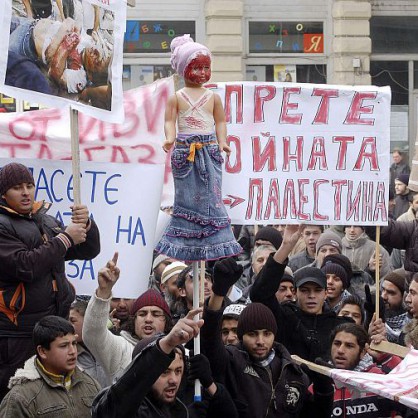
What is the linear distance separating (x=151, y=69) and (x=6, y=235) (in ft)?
45.1

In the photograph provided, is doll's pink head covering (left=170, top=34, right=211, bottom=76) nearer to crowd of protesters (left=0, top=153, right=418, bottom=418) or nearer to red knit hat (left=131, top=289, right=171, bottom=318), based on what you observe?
crowd of protesters (left=0, top=153, right=418, bottom=418)

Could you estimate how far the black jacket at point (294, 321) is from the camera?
8.06 m

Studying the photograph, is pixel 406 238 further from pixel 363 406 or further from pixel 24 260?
pixel 24 260

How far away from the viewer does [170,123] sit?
6.92 meters

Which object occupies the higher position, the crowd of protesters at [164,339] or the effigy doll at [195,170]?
the effigy doll at [195,170]

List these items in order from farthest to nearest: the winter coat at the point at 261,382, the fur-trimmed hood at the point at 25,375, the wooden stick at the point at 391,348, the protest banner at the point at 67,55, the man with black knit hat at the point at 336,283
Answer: the man with black knit hat at the point at 336,283
the wooden stick at the point at 391,348
the winter coat at the point at 261,382
the protest banner at the point at 67,55
the fur-trimmed hood at the point at 25,375

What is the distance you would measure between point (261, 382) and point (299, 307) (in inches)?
55.4

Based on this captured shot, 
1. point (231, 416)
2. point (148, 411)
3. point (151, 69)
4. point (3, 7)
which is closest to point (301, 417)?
point (231, 416)

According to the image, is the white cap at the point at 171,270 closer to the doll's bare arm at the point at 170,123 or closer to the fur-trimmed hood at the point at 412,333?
the fur-trimmed hood at the point at 412,333

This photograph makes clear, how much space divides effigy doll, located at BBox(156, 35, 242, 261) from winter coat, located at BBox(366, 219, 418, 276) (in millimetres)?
2224

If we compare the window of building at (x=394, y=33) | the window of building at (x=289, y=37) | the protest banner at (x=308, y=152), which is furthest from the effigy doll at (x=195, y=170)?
the window of building at (x=394, y=33)

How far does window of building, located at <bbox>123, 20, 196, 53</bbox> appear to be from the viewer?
20672 millimetres

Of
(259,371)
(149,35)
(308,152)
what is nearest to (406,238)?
(308,152)

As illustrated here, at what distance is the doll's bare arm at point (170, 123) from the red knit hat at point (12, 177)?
741mm
